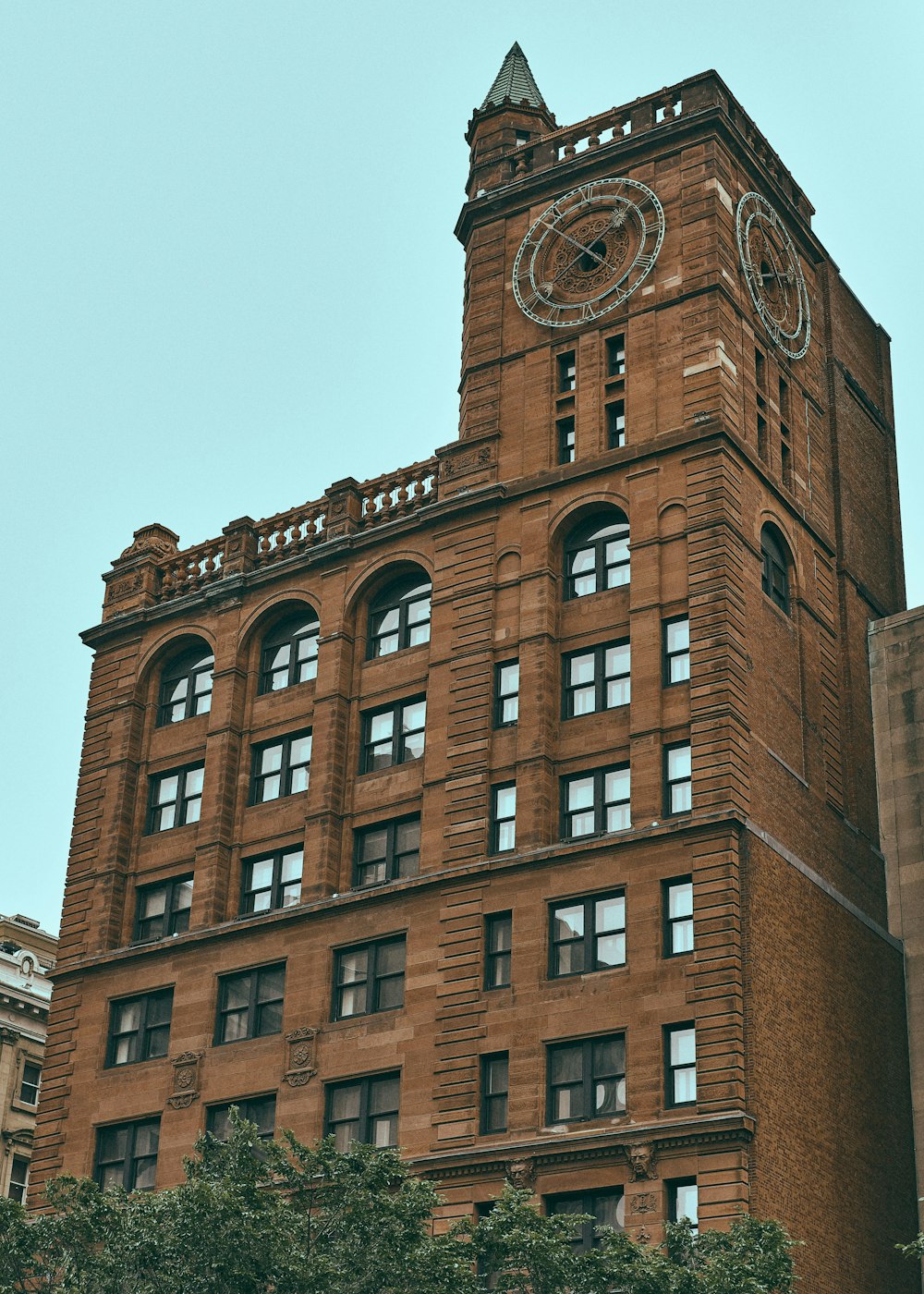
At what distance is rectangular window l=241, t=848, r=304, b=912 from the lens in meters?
60.9

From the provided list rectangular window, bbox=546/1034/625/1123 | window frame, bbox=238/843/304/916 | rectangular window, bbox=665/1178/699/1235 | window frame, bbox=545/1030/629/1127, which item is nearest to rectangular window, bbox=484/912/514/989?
window frame, bbox=545/1030/629/1127

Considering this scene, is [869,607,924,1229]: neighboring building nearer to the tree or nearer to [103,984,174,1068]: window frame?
the tree

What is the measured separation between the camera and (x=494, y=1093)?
53500mm

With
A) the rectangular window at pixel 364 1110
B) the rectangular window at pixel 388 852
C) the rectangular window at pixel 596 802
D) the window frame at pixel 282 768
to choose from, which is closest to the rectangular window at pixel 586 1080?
the rectangular window at pixel 364 1110

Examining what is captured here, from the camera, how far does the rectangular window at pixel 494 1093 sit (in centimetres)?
5316

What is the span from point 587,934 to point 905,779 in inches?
Answer: 534

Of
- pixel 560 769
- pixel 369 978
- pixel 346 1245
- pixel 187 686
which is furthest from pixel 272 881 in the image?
pixel 346 1245

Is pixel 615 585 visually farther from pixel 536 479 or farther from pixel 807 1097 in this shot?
pixel 807 1097

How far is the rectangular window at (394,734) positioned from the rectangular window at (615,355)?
433 inches

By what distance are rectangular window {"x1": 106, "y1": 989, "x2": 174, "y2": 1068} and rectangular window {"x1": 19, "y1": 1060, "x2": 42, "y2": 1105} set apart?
79.9 ft

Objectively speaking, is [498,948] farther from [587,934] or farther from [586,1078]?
[586,1078]

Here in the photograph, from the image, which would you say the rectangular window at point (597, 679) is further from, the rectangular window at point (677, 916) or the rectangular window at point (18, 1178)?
the rectangular window at point (18, 1178)

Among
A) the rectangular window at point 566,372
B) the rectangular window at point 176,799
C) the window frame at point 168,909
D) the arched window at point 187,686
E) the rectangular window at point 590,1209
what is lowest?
the rectangular window at point 590,1209

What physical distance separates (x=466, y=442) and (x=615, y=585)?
294 inches
